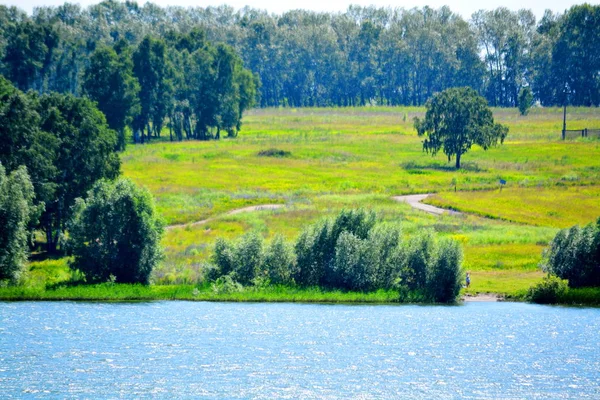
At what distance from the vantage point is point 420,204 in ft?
382

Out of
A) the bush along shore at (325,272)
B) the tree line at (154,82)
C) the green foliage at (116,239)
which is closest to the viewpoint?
the bush along shore at (325,272)

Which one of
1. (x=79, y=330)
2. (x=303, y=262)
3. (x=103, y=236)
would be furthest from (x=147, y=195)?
(x=79, y=330)

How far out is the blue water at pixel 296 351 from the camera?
4325cm

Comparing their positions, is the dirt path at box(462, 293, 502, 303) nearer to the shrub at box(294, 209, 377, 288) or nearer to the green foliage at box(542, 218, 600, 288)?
the green foliage at box(542, 218, 600, 288)

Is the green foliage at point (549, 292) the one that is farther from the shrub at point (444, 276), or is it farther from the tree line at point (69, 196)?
the tree line at point (69, 196)

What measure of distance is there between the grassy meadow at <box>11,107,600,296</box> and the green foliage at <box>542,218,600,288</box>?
399 cm

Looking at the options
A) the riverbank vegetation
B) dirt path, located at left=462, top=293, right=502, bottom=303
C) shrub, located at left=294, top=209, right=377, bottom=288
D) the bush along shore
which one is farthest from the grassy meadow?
shrub, located at left=294, top=209, right=377, bottom=288

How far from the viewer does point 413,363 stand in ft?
165

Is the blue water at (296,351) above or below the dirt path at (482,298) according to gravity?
above

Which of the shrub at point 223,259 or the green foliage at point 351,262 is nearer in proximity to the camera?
the green foliage at point 351,262

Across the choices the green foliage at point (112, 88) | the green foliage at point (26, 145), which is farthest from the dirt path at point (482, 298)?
the green foliage at point (112, 88)

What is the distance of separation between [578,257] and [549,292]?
3915 mm

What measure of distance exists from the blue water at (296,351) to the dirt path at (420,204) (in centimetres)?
4064

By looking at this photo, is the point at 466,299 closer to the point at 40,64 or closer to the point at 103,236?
the point at 103,236
